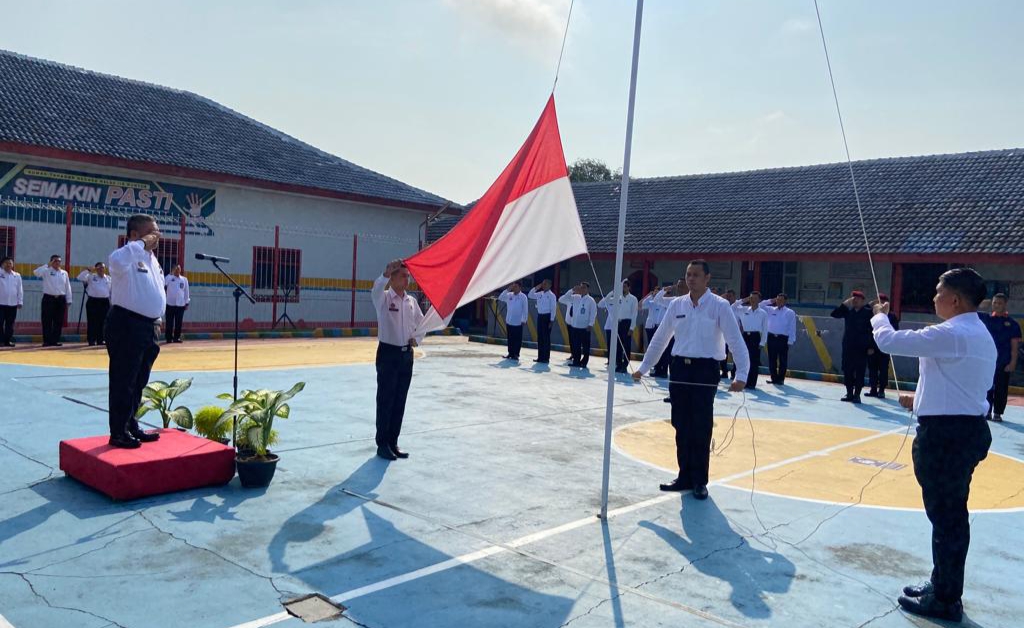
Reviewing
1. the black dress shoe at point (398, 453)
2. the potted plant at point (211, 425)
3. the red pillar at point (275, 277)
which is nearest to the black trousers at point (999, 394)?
the black dress shoe at point (398, 453)

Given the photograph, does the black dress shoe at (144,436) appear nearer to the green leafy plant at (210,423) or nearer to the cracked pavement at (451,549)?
the green leafy plant at (210,423)

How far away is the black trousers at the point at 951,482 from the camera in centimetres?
467

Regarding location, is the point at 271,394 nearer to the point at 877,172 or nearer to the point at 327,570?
the point at 327,570

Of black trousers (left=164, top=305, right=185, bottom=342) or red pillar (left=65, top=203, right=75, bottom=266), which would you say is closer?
black trousers (left=164, top=305, right=185, bottom=342)

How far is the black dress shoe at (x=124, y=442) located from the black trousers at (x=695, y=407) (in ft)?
15.2

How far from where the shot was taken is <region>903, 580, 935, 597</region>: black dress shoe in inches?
188

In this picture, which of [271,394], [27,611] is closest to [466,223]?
[271,394]

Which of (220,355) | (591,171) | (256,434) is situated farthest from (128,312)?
(591,171)

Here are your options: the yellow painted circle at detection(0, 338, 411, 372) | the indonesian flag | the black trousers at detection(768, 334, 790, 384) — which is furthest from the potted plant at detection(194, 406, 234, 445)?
the black trousers at detection(768, 334, 790, 384)

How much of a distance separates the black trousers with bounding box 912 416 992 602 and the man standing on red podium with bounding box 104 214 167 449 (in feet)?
19.1

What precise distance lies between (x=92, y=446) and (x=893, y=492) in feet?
23.8

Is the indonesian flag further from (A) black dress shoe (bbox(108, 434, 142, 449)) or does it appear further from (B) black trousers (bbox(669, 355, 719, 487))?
(A) black dress shoe (bbox(108, 434, 142, 449))

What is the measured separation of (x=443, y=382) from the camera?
14125 mm

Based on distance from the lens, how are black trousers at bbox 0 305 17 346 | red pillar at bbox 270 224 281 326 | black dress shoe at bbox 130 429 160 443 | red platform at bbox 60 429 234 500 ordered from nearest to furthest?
red platform at bbox 60 429 234 500 < black dress shoe at bbox 130 429 160 443 < black trousers at bbox 0 305 17 346 < red pillar at bbox 270 224 281 326
